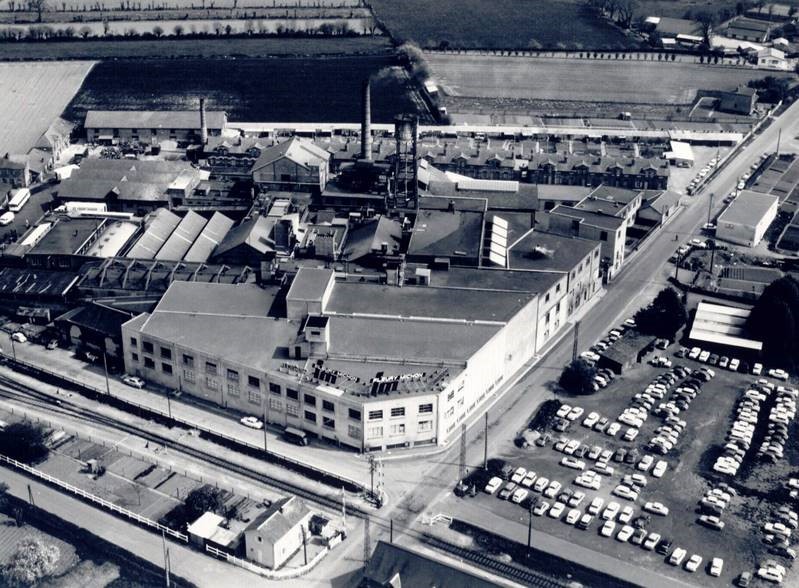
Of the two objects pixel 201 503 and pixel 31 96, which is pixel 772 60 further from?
pixel 201 503

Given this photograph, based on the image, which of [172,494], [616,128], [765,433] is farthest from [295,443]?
[616,128]

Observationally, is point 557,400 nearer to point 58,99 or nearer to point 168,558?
point 168,558

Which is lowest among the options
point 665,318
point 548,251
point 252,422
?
point 252,422

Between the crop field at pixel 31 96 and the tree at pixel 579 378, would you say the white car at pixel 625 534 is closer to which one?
the tree at pixel 579 378

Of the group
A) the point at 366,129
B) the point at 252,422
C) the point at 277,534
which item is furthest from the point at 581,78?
the point at 277,534

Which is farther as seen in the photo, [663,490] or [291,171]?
[291,171]

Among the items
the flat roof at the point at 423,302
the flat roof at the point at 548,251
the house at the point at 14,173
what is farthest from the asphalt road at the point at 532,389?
the house at the point at 14,173
